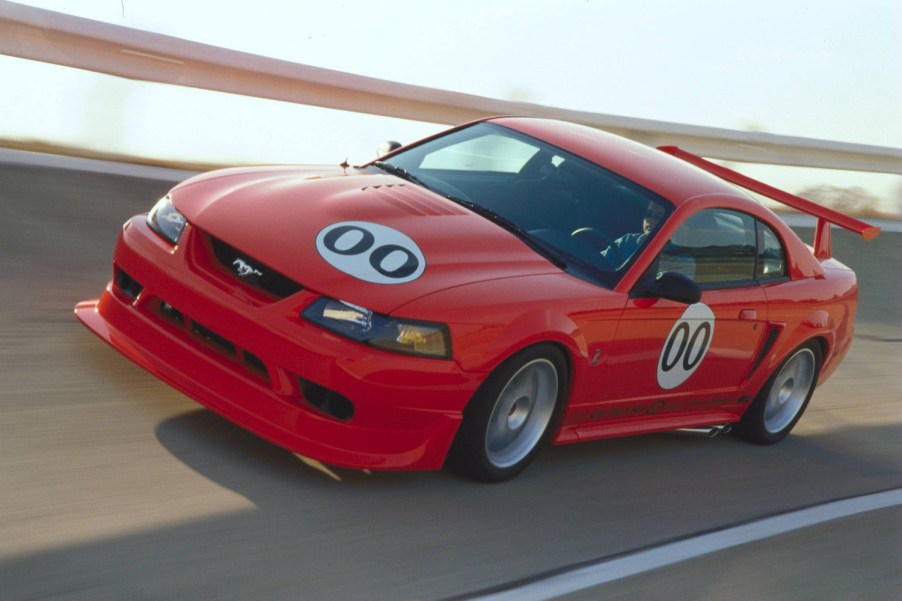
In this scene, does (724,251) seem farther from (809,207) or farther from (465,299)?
(465,299)

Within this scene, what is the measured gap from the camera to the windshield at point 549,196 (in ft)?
16.2

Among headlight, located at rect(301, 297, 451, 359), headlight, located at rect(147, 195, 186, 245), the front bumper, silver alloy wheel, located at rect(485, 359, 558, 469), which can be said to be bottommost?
silver alloy wheel, located at rect(485, 359, 558, 469)

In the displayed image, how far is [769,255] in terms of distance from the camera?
5.94 meters

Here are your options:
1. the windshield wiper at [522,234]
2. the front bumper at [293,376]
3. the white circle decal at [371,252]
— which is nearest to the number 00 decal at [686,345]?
the windshield wiper at [522,234]

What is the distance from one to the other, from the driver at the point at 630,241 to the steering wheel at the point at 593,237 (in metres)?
0.03

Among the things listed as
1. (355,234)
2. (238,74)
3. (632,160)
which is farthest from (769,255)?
(238,74)

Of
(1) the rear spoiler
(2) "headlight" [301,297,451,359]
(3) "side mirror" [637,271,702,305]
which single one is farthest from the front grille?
(1) the rear spoiler

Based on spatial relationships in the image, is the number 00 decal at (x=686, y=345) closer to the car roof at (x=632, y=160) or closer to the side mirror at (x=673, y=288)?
the side mirror at (x=673, y=288)

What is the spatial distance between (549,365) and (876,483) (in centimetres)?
225

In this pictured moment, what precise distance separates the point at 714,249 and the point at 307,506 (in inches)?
98.1

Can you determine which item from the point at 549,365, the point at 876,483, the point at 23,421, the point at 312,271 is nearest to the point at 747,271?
the point at 876,483

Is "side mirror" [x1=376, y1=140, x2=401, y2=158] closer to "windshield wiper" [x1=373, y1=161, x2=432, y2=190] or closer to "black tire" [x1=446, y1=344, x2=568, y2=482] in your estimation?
"windshield wiper" [x1=373, y1=161, x2=432, y2=190]

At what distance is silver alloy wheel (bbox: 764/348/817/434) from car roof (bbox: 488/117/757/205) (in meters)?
0.96

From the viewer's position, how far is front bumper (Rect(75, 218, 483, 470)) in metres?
3.97
